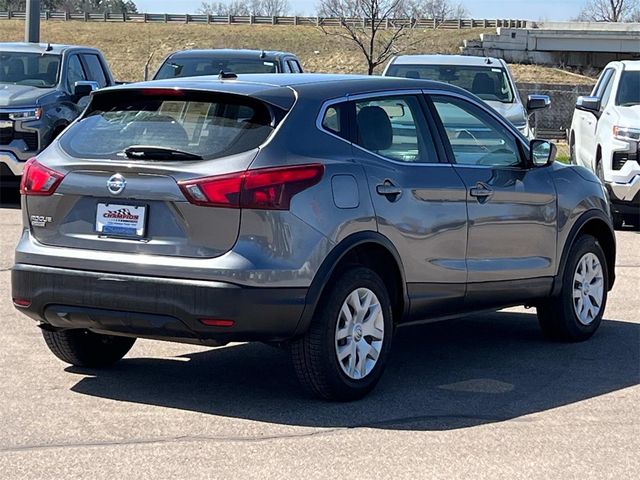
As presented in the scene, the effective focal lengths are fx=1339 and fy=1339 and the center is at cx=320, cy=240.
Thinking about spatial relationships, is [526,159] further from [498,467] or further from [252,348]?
[498,467]

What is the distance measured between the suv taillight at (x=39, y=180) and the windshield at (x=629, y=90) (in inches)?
400

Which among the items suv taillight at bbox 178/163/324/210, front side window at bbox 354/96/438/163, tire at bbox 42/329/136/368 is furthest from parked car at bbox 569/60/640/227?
suv taillight at bbox 178/163/324/210

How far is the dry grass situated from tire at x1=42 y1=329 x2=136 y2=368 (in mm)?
76477

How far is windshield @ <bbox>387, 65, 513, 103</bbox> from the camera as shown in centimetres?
1805

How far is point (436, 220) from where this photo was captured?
7387 mm

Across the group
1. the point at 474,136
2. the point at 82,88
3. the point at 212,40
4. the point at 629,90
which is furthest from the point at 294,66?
the point at 212,40

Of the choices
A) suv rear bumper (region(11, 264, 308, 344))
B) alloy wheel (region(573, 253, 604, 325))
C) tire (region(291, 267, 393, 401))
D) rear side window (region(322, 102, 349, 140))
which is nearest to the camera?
suv rear bumper (region(11, 264, 308, 344))

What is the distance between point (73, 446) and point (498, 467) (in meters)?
1.85

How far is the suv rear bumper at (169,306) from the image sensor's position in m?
6.31

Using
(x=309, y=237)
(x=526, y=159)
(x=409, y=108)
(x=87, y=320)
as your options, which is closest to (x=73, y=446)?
(x=87, y=320)

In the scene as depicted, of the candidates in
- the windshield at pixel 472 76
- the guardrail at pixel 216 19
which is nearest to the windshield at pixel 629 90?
the windshield at pixel 472 76

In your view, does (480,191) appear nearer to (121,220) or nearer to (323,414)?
(323,414)

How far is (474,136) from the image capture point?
8133 millimetres

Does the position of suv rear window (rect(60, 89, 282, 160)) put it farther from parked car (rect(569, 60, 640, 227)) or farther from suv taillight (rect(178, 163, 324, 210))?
parked car (rect(569, 60, 640, 227))
